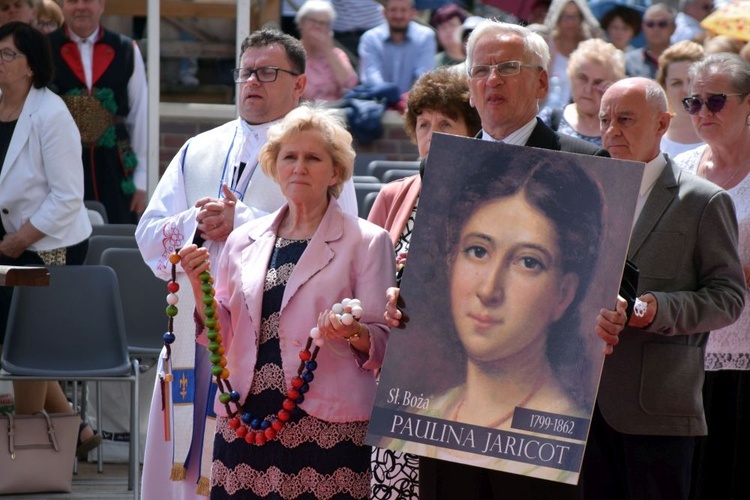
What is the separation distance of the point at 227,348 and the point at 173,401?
0.66m

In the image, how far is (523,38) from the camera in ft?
13.3

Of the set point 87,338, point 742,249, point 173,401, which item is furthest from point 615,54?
point 173,401

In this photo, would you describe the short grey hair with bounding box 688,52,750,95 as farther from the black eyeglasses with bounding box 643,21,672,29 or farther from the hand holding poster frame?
the black eyeglasses with bounding box 643,21,672,29

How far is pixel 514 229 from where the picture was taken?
377cm

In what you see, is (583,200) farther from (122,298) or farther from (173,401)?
(122,298)

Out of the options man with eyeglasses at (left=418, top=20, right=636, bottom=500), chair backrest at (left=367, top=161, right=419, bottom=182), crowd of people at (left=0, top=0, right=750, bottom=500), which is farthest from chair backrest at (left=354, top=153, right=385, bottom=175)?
man with eyeglasses at (left=418, top=20, right=636, bottom=500)

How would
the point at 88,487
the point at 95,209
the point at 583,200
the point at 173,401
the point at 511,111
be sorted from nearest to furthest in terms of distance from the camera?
the point at 583,200 < the point at 511,111 < the point at 173,401 < the point at 88,487 < the point at 95,209

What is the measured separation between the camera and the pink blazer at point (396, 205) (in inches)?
187

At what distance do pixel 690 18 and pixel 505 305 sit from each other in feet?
26.4

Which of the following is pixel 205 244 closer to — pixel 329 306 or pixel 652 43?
pixel 329 306

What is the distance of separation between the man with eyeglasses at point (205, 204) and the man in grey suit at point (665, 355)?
1.15 m

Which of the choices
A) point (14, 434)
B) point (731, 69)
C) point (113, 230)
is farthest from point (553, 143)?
point (113, 230)

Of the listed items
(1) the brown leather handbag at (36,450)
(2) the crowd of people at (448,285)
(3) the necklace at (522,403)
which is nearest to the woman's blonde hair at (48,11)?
(1) the brown leather handbag at (36,450)

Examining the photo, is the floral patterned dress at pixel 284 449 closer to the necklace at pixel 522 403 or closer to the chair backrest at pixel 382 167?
the necklace at pixel 522 403
